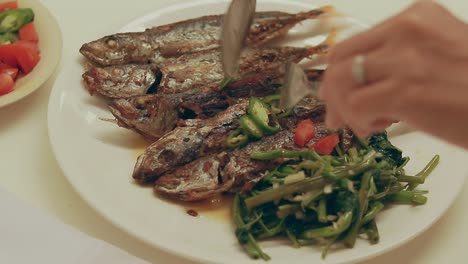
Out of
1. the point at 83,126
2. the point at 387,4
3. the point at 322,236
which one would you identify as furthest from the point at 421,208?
the point at 387,4

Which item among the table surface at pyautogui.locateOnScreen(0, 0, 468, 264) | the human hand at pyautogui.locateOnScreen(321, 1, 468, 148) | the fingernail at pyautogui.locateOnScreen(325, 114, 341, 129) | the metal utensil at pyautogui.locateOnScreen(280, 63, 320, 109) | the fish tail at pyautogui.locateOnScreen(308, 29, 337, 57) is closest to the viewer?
the human hand at pyautogui.locateOnScreen(321, 1, 468, 148)

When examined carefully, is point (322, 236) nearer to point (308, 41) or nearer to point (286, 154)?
point (286, 154)

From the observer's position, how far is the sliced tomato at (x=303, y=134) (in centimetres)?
202

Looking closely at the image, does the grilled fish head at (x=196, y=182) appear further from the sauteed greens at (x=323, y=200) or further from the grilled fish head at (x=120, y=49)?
the grilled fish head at (x=120, y=49)

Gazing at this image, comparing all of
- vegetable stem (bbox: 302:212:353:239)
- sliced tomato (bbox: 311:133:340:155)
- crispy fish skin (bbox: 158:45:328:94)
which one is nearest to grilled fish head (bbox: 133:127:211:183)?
crispy fish skin (bbox: 158:45:328:94)

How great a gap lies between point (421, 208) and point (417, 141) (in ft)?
1.04

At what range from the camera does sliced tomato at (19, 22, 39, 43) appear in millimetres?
2384

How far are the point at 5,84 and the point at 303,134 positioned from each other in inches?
38.9

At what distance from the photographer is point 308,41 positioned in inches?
101

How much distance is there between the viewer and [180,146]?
6.60ft

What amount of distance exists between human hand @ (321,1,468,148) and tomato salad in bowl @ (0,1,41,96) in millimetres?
1449

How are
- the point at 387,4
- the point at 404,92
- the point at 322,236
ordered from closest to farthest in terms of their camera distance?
the point at 404,92, the point at 322,236, the point at 387,4

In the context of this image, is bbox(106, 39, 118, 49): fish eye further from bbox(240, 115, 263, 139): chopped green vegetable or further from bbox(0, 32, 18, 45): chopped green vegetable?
bbox(240, 115, 263, 139): chopped green vegetable

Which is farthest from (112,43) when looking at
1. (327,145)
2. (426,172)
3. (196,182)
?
(426,172)
